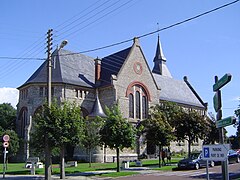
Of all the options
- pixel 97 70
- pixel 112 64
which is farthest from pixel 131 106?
pixel 97 70

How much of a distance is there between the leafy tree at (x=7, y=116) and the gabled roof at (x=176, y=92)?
26.7m

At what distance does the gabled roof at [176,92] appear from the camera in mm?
56844

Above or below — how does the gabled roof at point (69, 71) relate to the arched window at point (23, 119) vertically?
above

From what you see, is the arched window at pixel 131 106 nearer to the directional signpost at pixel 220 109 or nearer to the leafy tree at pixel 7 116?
the leafy tree at pixel 7 116

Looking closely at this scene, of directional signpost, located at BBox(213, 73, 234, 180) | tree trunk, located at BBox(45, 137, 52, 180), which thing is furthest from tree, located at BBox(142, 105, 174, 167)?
directional signpost, located at BBox(213, 73, 234, 180)

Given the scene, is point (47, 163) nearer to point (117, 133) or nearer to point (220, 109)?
point (117, 133)

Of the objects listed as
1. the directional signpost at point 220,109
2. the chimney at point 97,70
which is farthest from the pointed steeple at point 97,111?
the directional signpost at point 220,109

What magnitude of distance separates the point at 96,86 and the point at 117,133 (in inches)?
888

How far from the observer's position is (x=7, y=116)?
55562 mm

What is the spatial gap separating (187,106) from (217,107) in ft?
176

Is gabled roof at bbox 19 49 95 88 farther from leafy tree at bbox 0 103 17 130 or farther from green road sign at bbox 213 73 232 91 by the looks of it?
green road sign at bbox 213 73 232 91

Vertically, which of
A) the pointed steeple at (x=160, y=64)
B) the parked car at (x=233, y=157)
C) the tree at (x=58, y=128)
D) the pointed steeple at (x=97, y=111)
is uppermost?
the pointed steeple at (x=160, y=64)

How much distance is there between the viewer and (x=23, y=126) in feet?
145

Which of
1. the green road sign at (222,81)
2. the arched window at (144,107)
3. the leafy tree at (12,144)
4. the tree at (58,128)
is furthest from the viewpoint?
the arched window at (144,107)
